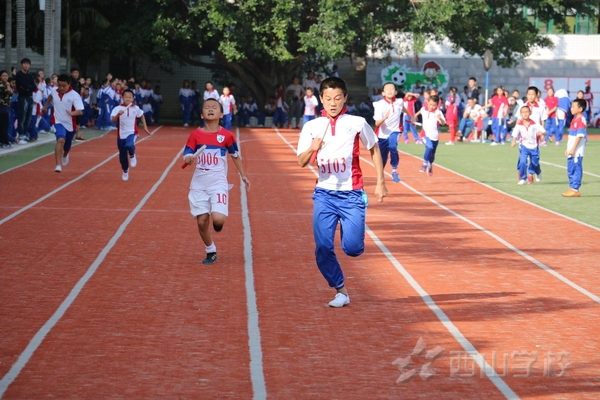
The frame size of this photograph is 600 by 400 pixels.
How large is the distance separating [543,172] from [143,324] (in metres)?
17.1

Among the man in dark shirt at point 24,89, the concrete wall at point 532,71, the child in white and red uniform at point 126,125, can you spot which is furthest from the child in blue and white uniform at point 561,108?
the concrete wall at point 532,71

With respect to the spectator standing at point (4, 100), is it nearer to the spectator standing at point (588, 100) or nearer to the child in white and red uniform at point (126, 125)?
the child in white and red uniform at point (126, 125)

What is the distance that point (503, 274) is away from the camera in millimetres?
10602

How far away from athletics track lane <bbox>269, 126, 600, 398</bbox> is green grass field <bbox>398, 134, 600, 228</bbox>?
0.73 meters

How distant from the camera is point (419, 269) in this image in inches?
424

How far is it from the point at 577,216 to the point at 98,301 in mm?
9203

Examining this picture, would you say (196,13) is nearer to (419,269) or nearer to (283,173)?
(283,173)

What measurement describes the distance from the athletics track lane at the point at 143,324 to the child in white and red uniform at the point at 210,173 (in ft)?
1.56

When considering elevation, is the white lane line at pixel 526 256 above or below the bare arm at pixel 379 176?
below

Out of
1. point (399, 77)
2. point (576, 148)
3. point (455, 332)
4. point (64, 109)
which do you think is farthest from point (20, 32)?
point (455, 332)

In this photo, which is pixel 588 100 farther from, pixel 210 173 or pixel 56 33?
pixel 210 173

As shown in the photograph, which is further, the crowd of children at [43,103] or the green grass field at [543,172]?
the crowd of children at [43,103]

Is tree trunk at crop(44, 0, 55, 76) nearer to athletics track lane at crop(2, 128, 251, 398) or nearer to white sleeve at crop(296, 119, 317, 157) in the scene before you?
athletics track lane at crop(2, 128, 251, 398)

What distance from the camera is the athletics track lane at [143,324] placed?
20.9ft
